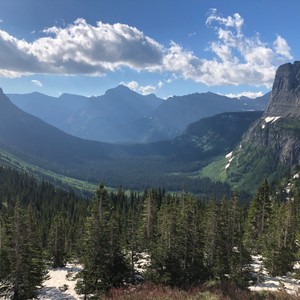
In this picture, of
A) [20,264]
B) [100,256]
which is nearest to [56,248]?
[20,264]

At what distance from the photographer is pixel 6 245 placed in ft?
150

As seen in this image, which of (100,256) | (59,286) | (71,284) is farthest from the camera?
(71,284)

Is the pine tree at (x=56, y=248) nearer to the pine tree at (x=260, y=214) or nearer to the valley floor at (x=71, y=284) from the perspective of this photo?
the valley floor at (x=71, y=284)

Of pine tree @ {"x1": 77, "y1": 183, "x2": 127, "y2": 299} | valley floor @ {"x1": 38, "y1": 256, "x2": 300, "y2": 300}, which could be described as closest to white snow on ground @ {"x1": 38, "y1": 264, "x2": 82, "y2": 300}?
valley floor @ {"x1": 38, "y1": 256, "x2": 300, "y2": 300}

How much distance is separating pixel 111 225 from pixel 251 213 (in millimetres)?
44625

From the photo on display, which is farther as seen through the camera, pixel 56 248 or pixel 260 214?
pixel 260 214

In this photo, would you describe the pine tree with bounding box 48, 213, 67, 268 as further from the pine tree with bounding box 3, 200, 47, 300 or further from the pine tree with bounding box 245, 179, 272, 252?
the pine tree with bounding box 245, 179, 272, 252

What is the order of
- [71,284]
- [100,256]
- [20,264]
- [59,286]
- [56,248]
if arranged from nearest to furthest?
[100,256] < [20,264] < [59,286] < [71,284] < [56,248]

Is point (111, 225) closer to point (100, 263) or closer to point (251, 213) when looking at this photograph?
point (100, 263)

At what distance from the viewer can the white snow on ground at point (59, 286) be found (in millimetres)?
48281

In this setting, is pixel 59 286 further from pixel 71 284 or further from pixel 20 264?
pixel 20 264

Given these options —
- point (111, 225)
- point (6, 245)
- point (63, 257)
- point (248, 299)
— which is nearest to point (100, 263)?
point (111, 225)

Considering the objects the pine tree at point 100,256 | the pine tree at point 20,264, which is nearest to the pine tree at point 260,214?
the pine tree at point 100,256

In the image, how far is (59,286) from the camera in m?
53.7
